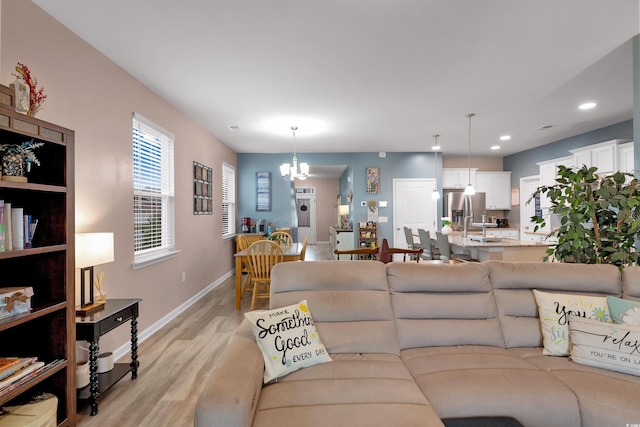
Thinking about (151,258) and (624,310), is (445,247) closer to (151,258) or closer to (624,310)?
(624,310)

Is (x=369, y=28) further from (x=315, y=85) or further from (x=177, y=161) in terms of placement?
(x=177, y=161)

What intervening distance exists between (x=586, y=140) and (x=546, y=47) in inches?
155

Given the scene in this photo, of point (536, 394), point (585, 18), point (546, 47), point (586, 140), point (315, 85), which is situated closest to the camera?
point (536, 394)

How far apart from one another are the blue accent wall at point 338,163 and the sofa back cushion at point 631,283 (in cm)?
507

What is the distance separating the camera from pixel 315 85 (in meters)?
3.25

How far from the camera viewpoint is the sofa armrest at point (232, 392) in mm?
1162

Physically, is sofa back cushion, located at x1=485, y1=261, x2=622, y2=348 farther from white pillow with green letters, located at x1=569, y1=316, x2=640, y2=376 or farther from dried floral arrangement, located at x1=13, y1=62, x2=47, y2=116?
dried floral arrangement, located at x1=13, y1=62, x2=47, y2=116

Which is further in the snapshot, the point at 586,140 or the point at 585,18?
the point at 586,140

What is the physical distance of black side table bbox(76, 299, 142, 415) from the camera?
1976mm

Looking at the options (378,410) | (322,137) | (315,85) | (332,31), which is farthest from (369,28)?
(322,137)

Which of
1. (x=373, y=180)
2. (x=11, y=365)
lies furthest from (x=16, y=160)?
(x=373, y=180)

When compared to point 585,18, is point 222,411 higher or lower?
lower

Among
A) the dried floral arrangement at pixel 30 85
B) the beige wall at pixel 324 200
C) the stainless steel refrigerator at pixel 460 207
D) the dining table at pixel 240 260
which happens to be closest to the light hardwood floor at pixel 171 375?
the dining table at pixel 240 260

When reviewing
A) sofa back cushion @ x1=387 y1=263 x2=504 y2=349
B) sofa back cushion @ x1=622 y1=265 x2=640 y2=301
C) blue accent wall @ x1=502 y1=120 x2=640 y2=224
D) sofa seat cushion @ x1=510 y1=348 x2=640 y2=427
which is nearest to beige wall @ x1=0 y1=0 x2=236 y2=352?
sofa back cushion @ x1=387 y1=263 x2=504 y2=349
